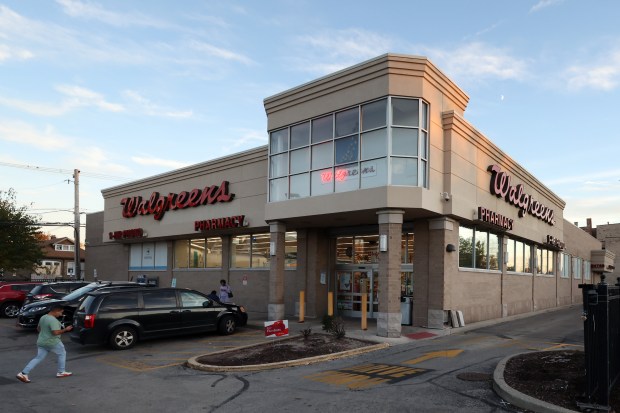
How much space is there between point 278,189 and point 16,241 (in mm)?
32980

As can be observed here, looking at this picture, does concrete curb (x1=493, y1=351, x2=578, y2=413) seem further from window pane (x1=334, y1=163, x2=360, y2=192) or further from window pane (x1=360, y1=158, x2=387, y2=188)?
window pane (x1=334, y1=163, x2=360, y2=192)

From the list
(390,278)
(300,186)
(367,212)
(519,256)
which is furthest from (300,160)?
(519,256)

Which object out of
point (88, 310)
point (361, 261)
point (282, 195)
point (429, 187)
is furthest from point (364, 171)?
point (88, 310)

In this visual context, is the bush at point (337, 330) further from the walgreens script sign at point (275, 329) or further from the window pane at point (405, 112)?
the window pane at point (405, 112)

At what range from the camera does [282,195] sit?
66.2 feet

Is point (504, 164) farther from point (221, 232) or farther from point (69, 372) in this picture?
point (69, 372)

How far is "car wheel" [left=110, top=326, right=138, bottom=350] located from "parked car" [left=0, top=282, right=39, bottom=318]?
11236mm

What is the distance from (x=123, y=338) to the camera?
14.7 m

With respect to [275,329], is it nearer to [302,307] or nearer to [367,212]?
[302,307]

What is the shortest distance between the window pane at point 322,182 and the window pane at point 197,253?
10981 millimetres

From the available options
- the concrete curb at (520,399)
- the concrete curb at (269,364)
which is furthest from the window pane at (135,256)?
the concrete curb at (520,399)

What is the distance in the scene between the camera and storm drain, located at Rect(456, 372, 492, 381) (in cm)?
1024

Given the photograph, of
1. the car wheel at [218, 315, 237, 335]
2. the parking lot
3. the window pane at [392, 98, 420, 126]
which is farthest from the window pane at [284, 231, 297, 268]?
the window pane at [392, 98, 420, 126]

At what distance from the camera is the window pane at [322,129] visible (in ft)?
61.5
